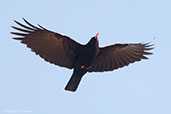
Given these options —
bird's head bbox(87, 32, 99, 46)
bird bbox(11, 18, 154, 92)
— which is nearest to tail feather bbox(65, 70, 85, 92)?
bird bbox(11, 18, 154, 92)

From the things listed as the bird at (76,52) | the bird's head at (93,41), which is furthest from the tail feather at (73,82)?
the bird's head at (93,41)

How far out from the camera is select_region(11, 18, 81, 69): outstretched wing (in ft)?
49.0

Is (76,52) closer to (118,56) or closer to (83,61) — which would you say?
(83,61)

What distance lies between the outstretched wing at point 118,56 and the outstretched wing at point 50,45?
0.99m

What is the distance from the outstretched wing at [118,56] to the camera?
16031 mm

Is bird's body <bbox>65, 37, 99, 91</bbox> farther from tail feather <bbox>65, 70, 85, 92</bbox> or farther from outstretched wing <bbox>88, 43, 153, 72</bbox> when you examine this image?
outstretched wing <bbox>88, 43, 153, 72</bbox>

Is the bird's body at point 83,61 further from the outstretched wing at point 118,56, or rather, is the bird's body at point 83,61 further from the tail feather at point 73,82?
the outstretched wing at point 118,56

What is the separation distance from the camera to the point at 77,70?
15516 millimetres

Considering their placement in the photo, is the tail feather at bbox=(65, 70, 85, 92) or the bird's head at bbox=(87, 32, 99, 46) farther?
the tail feather at bbox=(65, 70, 85, 92)

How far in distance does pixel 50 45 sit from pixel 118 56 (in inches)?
99.1

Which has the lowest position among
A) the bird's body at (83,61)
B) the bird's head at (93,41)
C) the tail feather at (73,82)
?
the tail feather at (73,82)

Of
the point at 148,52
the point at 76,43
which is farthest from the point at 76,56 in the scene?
the point at 148,52

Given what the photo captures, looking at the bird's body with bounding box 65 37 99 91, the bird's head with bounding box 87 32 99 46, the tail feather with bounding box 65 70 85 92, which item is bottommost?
the tail feather with bounding box 65 70 85 92

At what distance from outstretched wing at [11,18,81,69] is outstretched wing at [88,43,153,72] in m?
0.99
